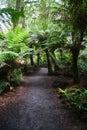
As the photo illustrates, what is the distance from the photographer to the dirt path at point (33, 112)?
200 inches

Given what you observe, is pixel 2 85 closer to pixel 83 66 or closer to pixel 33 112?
pixel 33 112

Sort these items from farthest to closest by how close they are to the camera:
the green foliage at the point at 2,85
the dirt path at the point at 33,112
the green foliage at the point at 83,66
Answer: the green foliage at the point at 83,66, the green foliage at the point at 2,85, the dirt path at the point at 33,112

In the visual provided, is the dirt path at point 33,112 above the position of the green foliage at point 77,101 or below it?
below

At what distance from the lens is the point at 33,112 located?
236 inches

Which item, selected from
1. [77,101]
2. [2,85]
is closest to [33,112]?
[77,101]

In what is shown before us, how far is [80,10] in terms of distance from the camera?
7930 millimetres

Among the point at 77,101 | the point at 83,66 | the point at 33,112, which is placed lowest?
the point at 83,66

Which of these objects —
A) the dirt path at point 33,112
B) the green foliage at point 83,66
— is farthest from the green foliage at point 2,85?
the green foliage at point 83,66

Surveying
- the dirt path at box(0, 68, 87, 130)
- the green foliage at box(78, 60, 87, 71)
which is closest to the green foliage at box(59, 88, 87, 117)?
the dirt path at box(0, 68, 87, 130)

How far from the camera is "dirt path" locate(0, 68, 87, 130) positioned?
5.07 m

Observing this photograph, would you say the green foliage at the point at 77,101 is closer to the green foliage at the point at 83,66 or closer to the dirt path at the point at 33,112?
the dirt path at the point at 33,112

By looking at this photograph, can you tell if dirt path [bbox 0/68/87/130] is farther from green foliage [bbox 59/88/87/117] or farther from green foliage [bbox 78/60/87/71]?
green foliage [bbox 78/60/87/71]

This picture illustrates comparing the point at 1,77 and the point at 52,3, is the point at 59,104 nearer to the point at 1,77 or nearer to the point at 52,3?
the point at 1,77

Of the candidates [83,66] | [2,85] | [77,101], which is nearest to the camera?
[77,101]
